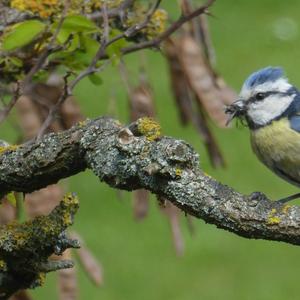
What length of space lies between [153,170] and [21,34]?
1.94 feet

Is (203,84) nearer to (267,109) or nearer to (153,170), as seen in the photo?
(267,109)

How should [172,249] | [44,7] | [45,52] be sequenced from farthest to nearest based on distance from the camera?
1. [172,249]
2. [44,7]
3. [45,52]

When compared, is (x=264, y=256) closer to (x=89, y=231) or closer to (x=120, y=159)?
(x=89, y=231)

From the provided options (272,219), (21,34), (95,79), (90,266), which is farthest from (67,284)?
(272,219)

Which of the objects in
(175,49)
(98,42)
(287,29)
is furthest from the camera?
(287,29)

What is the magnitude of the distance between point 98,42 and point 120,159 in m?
0.64

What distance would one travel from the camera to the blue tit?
3129mm

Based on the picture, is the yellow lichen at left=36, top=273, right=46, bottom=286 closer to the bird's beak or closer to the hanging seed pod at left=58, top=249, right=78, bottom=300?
the hanging seed pod at left=58, top=249, right=78, bottom=300

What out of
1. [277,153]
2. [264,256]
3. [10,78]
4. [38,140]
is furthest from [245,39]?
[38,140]

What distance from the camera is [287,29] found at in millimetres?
8438

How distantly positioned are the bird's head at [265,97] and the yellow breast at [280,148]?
0.14 feet

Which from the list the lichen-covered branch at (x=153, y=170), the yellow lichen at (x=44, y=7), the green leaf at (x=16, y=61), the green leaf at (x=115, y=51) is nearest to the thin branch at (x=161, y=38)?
the green leaf at (x=115, y=51)

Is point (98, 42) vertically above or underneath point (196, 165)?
above

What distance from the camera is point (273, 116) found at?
3.26m
